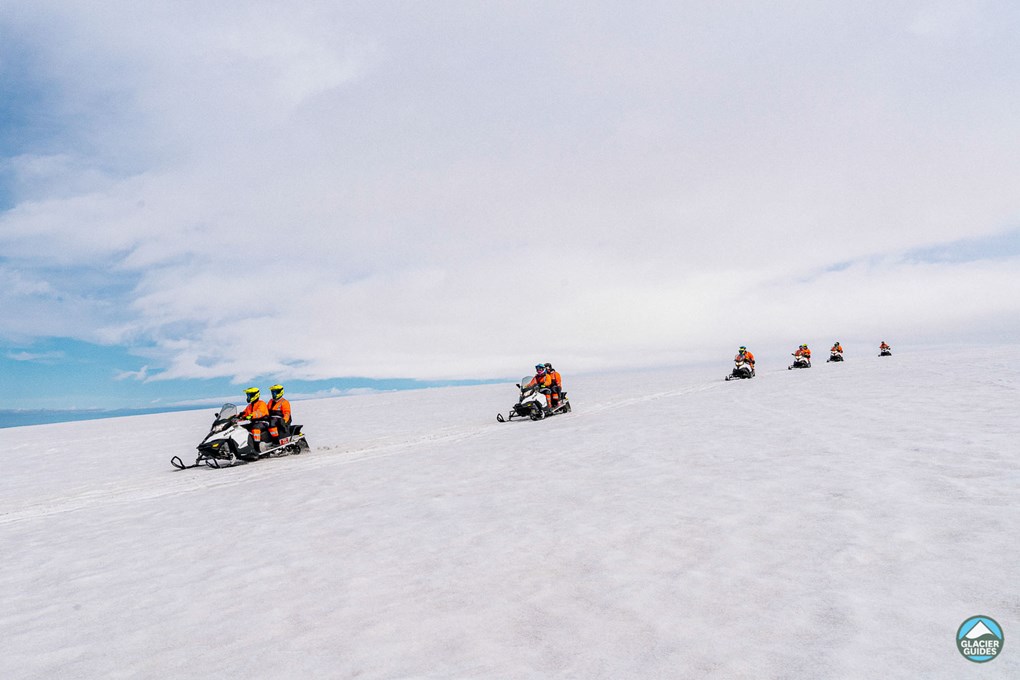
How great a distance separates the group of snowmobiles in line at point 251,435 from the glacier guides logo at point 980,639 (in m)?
15.4

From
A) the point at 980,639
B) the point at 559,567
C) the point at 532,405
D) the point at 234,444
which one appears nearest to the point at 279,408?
the point at 234,444

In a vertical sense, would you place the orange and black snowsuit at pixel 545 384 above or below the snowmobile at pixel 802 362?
above

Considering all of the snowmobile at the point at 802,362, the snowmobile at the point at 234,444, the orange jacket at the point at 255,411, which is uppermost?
the orange jacket at the point at 255,411

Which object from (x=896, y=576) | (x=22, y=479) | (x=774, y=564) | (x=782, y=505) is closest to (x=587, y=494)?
(x=782, y=505)

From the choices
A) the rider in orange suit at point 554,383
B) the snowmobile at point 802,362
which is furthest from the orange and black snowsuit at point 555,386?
the snowmobile at point 802,362

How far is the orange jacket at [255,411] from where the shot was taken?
608 inches

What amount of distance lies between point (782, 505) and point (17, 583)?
870 cm

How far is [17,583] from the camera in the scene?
6145 millimetres

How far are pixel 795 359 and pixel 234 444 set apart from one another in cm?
3741

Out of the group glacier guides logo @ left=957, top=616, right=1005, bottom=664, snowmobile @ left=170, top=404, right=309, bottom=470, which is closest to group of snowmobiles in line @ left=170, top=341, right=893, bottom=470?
snowmobile @ left=170, top=404, right=309, bottom=470

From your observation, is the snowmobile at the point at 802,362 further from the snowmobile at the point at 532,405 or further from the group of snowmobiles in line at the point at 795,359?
the snowmobile at the point at 532,405

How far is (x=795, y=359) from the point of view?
1553 inches

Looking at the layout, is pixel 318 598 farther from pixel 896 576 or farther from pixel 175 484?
pixel 175 484

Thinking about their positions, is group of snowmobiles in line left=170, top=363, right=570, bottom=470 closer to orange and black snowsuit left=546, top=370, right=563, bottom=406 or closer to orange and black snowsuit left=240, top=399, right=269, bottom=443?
orange and black snowsuit left=240, top=399, right=269, bottom=443
